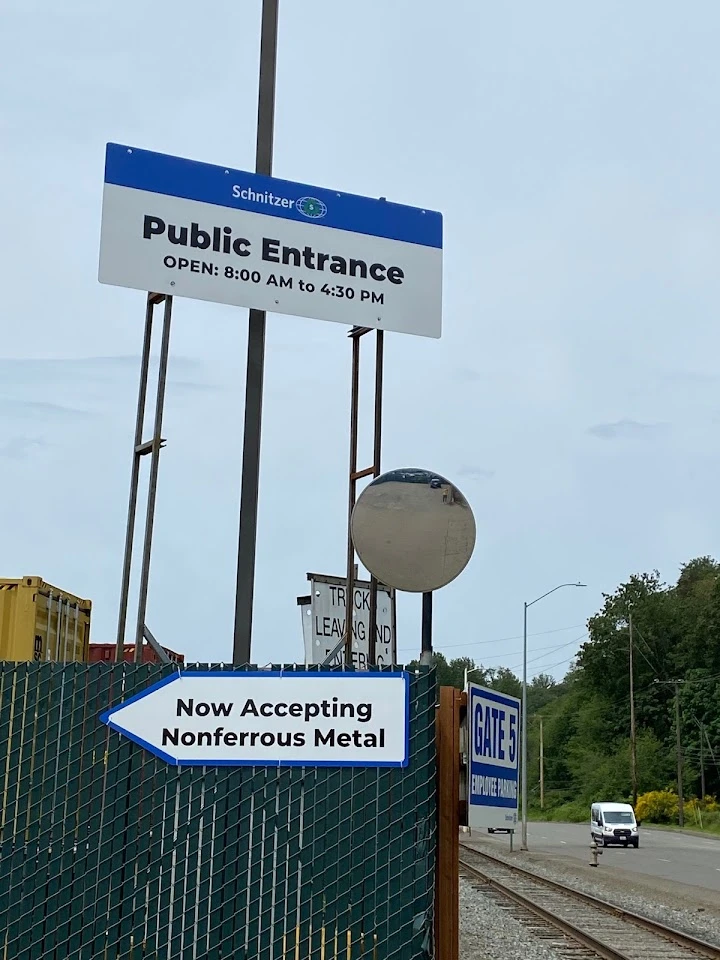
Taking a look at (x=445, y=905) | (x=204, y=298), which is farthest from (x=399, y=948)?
(x=204, y=298)

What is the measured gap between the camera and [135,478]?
8.68 m

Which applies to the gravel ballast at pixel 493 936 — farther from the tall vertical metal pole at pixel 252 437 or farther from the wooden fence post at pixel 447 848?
the wooden fence post at pixel 447 848

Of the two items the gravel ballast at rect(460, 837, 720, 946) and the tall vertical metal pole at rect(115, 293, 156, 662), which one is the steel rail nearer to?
the gravel ballast at rect(460, 837, 720, 946)

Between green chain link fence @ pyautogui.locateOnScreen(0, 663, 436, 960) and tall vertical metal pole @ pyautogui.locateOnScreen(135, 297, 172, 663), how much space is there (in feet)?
5.26

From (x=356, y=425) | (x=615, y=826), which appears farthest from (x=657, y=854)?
(x=356, y=425)

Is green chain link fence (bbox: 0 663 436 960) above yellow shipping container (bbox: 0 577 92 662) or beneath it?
beneath

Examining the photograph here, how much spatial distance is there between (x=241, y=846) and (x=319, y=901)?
471mm

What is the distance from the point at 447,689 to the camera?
6.13 meters

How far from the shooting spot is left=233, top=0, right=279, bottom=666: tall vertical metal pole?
8.48 meters

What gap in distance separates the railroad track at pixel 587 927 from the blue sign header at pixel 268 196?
891 cm

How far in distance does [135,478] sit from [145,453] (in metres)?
0.21

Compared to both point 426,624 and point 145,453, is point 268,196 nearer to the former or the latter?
point 145,453

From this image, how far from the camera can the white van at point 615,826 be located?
1853 inches

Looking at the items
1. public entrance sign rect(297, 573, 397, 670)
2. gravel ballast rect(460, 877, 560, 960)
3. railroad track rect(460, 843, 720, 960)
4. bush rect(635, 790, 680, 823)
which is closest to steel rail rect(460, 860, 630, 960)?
railroad track rect(460, 843, 720, 960)
